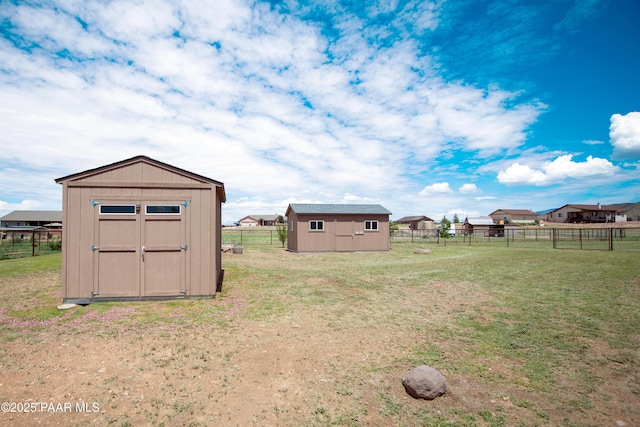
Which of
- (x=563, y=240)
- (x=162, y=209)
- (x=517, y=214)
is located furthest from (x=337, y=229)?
(x=517, y=214)

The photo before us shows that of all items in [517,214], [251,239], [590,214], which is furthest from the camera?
[517,214]

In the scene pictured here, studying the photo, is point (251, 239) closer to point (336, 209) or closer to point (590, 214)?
point (336, 209)

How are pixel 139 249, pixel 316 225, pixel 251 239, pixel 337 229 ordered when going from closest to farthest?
pixel 139 249, pixel 316 225, pixel 337 229, pixel 251 239

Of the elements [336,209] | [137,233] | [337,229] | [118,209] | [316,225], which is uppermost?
[336,209]

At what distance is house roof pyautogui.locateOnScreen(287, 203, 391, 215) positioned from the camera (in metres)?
24.1

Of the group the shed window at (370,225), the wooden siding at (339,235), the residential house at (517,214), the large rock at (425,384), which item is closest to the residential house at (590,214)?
the residential house at (517,214)

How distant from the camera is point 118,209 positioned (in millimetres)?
8539

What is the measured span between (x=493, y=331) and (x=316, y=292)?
16.9 feet

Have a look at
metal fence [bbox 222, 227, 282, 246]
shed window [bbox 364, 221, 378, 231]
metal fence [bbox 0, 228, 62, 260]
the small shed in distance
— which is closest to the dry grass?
metal fence [bbox 0, 228, 62, 260]

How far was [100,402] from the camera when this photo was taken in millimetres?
4016

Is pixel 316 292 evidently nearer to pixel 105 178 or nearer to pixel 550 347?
pixel 550 347

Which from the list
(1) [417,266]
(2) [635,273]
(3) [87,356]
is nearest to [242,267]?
(1) [417,266]

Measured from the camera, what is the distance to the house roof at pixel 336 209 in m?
24.1

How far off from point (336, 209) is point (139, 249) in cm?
1747
